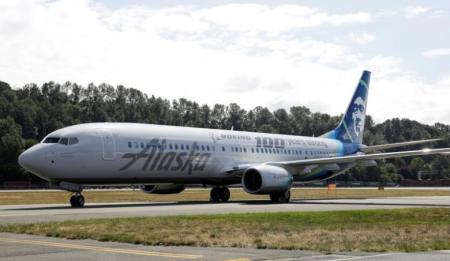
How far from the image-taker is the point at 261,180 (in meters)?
37.6

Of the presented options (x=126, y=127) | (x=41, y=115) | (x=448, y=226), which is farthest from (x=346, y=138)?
(x=41, y=115)

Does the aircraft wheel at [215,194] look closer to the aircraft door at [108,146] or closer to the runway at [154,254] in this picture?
the aircraft door at [108,146]

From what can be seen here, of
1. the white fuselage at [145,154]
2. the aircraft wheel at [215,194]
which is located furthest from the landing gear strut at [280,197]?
the aircraft wheel at [215,194]

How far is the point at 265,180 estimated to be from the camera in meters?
37.6

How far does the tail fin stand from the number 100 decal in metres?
8.09

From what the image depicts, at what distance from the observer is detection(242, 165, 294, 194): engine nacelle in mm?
37631

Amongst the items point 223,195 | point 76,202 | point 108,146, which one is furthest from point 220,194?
point 76,202

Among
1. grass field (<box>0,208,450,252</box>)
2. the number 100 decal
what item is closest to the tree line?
the number 100 decal

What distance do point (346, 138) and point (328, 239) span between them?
37637 mm

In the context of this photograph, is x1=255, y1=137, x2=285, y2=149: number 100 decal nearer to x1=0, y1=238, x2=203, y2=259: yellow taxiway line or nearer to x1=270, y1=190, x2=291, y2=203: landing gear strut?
x1=270, y1=190, x2=291, y2=203: landing gear strut

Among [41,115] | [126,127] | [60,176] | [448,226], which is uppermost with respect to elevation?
[41,115]

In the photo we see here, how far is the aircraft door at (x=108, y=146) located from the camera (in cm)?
3331

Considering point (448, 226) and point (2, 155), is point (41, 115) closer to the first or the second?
point (2, 155)

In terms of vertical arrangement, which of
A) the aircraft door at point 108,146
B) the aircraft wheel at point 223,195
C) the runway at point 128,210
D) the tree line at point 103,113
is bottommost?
the runway at point 128,210
